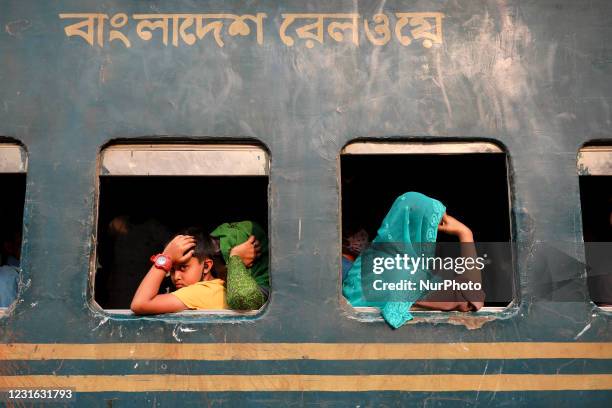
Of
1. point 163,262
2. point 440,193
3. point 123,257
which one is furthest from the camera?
point 440,193

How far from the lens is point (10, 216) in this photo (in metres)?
4.34

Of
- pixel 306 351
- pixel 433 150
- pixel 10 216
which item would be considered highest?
pixel 433 150

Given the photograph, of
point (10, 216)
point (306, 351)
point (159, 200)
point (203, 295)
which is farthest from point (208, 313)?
point (10, 216)

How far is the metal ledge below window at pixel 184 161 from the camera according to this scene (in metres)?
2.90

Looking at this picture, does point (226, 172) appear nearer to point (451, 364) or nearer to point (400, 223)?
point (400, 223)

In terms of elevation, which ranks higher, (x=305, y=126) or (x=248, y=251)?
(x=305, y=126)

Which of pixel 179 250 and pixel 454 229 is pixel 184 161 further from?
pixel 454 229

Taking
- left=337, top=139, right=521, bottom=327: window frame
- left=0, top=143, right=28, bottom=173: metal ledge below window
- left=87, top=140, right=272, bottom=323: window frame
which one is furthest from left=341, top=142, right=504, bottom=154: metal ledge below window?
left=0, top=143, right=28, bottom=173: metal ledge below window

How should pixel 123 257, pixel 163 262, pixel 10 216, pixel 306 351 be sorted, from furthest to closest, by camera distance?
1. pixel 10 216
2. pixel 123 257
3. pixel 163 262
4. pixel 306 351

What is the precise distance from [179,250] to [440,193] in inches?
77.1

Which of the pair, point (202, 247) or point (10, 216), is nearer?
point (202, 247)

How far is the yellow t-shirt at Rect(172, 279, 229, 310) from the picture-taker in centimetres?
286

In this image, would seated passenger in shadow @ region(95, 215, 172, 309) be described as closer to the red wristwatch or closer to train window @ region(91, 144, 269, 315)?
train window @ region(91, 144, 269, 315)

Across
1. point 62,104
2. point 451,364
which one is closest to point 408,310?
point 451,364
